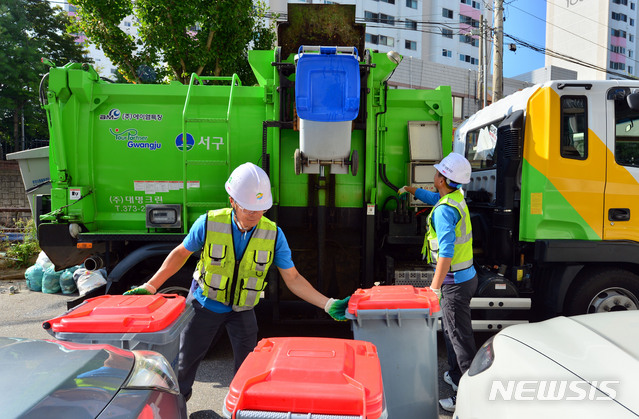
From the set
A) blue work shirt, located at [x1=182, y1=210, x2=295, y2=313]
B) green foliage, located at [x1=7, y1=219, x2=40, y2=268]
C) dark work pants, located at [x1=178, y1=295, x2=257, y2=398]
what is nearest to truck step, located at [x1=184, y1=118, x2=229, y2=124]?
blue work shirt, located at [x1=182, y1=210, x2=295, y2=313]

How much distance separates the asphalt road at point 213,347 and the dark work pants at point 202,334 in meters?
0.62

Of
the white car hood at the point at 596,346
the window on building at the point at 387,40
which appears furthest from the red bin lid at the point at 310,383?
the window on building at the point at 387,40

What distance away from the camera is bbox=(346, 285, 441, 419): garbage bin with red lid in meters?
2.35

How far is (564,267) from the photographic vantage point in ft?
12.2

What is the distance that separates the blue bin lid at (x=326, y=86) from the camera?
10.7ft

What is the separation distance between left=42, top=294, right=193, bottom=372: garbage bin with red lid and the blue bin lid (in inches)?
70.8

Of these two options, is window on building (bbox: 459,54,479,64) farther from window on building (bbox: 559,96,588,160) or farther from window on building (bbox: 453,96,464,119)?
window on building (bbox: 559,96,588,160)

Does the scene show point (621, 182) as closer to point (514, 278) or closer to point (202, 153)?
point (514, 278)

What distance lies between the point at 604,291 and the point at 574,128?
1433mm

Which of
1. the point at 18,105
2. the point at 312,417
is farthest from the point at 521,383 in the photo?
the point at 18,105

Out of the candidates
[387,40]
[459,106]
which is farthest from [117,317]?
[387,40]

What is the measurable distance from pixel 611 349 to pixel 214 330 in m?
1.97

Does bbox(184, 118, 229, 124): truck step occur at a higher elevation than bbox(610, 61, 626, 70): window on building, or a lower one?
lower

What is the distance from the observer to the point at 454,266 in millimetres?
3025
